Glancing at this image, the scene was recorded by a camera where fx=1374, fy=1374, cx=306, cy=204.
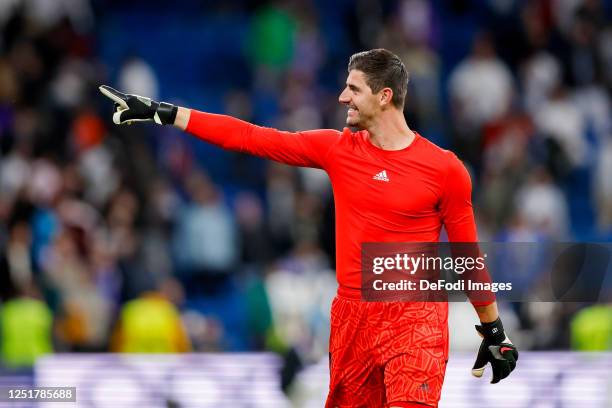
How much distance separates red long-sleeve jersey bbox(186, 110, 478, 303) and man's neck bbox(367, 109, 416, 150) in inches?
1.5

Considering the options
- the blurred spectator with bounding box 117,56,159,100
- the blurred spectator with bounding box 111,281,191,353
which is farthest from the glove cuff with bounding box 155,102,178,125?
the blurred spectator with bounding box 117,56,159,100

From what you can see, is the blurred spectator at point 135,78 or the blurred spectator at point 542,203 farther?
the blurred spectator at point 135,78

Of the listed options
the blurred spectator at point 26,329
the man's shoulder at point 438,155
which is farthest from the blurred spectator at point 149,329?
the man's shoulder at point 438,155

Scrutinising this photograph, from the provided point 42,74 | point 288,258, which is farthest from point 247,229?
point 42,74

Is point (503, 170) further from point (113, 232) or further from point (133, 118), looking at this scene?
point (133, 118)

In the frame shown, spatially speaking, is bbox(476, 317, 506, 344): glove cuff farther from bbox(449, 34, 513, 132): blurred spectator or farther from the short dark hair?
bbox(449, 34, 513, 132): blurred spectator

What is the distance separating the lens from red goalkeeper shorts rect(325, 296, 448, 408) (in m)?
7.29

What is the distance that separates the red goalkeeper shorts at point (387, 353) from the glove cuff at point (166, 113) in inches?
53.5

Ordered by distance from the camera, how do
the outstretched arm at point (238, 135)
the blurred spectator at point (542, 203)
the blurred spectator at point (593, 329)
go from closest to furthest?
the outstretched arm at point (238, 135) < the blurred spectator at point (593, 329) < the blurred spectator at point (542, 203)

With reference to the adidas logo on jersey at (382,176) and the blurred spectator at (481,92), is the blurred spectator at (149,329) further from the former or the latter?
the adidas logo on jersey at (382,176)

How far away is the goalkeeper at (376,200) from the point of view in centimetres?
737

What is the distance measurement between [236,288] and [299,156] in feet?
29.5

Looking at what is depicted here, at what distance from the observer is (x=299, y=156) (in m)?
7.58

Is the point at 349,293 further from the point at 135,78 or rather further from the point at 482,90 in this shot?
the point at 482,90
